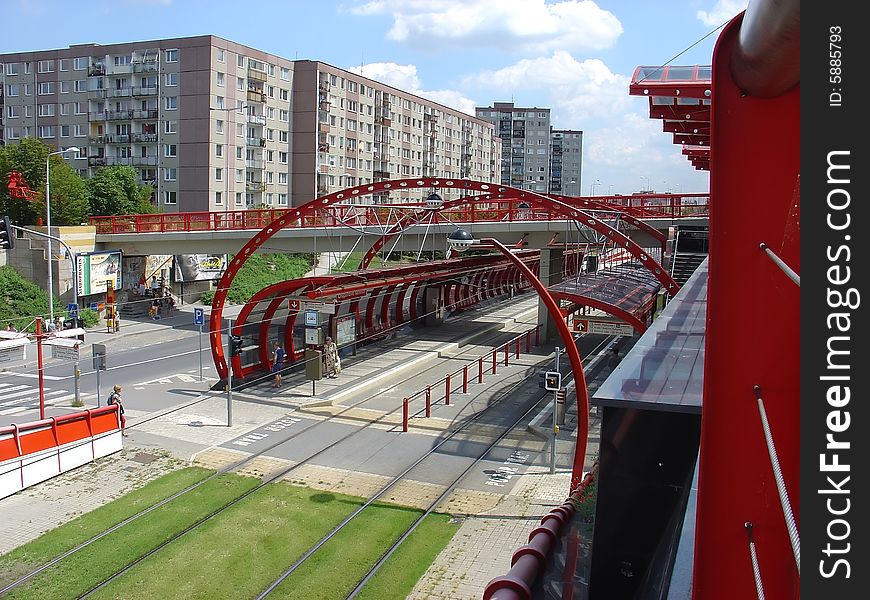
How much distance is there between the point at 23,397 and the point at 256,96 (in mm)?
41177

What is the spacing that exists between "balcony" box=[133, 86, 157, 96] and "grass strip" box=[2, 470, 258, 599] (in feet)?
159

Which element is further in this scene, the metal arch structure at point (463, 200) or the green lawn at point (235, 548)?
the metal arch structure at point (463, 200)

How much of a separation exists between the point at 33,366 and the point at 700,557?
92.3 feet

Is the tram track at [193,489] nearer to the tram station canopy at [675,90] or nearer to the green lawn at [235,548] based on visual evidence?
the green lawn at [235,548]

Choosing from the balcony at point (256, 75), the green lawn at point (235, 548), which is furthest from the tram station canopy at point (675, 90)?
the balcony at point (256, 75)

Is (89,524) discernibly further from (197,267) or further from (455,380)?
(197,267)

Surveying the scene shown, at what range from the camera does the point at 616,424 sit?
5500 millimetres

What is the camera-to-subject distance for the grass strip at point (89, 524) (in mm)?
11227

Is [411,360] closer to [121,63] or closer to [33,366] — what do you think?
[33,366]

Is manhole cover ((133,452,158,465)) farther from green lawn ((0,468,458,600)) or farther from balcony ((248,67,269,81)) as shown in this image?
balcony ((248,67,269,81))

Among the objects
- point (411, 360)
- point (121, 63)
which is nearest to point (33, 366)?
point (411, 360)

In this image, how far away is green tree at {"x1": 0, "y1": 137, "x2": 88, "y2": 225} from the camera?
123 ft

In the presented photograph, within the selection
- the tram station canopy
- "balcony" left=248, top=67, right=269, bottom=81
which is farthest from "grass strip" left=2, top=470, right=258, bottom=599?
"balcony" left=248, top=67, right=269, bottom=81

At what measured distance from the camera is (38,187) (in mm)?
38188
